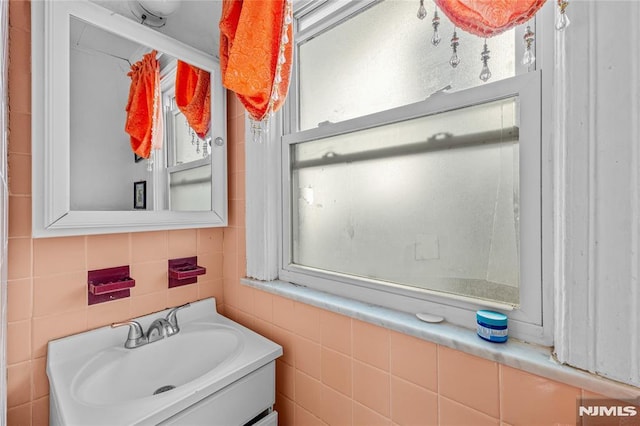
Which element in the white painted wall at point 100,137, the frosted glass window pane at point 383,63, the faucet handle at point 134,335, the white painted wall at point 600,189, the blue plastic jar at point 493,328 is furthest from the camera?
the faucet handle at point 134,335

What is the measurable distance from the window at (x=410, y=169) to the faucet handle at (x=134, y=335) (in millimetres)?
538

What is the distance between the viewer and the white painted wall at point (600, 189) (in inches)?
19.2

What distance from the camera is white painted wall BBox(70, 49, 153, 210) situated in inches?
34.6

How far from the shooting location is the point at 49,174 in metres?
0.82

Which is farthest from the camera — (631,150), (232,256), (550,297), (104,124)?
(232,256)

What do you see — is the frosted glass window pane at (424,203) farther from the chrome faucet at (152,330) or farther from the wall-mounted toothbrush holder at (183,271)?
the chrome faucet at (152,330)

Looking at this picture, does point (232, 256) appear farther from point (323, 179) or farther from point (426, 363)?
point (426, 363)

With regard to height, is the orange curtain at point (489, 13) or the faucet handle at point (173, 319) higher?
the orange curtain at point (489, 13)

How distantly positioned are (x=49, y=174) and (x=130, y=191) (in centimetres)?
22

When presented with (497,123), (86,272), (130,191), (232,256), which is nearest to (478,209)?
(497,123)

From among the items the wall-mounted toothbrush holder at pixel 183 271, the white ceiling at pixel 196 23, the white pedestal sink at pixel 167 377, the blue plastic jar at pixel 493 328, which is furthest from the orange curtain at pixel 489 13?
the wall-mounted toothbrush holder at pixel 183 271
